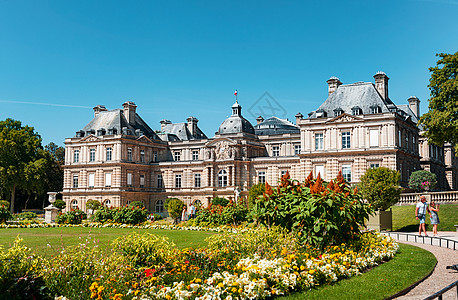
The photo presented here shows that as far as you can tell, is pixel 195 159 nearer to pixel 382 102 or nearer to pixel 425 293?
pixel 382 102

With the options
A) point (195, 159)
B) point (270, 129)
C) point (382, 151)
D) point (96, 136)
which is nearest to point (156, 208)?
point (195, 159)

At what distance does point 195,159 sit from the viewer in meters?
65.6

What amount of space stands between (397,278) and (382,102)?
3973cm

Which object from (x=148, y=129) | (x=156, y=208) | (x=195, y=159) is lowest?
(x=156, y=208)

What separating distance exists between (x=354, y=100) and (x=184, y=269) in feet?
141

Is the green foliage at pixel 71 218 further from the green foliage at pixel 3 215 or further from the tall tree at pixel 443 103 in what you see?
the tall tree at pixel 443 103

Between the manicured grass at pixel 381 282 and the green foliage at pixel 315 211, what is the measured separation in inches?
60.2

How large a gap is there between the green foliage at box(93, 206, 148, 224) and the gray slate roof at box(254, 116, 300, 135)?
3551 centimetres

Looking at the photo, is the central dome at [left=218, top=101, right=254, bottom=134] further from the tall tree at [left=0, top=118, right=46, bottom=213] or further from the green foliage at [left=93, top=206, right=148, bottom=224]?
the green foliage at [left=93, top=206, right=148, bottom=224]

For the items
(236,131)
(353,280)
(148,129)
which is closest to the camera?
(353,280)

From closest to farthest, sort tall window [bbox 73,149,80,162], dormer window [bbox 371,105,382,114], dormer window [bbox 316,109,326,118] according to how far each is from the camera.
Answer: dormer window [bbox 371,105,382,114] < dormer window [bbox 316,109,326,118] < tall window [bbox 73,149,80,162]

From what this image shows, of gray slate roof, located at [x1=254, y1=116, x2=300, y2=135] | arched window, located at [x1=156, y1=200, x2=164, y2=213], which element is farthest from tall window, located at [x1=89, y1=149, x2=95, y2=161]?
gray slate roof, located at [x1=254, y1=116, x2=300, y2=135]

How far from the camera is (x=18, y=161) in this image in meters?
62.2

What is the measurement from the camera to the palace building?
48.7 metres
